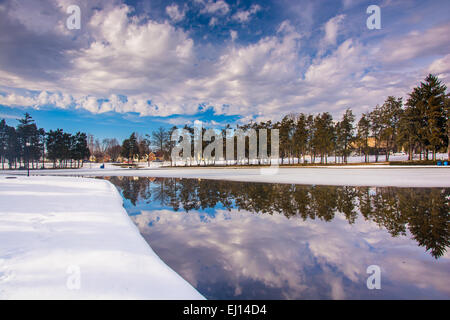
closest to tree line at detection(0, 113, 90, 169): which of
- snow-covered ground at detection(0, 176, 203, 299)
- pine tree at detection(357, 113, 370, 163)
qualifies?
snow-covered ground at detection(0, 176, 203, 299)

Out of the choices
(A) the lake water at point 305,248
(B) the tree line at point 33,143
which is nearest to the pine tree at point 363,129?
(A) the lake water at point 305,248

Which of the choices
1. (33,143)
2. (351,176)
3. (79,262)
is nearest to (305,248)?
(79,262)

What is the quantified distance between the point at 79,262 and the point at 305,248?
15.9 ft

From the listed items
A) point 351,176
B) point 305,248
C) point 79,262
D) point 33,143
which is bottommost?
point 351,176

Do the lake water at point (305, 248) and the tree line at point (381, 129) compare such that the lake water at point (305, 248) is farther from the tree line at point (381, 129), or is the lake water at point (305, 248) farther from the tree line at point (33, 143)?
the tree line at point (33, 143)

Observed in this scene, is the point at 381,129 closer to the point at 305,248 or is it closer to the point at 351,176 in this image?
the point at 351,176

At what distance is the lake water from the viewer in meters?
3.58

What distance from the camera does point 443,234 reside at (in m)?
5.82

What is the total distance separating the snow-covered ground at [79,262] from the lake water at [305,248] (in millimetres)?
519

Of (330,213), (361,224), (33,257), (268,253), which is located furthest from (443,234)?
(33,257)

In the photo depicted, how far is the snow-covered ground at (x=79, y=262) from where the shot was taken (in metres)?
3.06

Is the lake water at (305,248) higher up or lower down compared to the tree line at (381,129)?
lower down

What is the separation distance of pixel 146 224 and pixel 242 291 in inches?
190

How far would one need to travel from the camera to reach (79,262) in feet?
12.9
